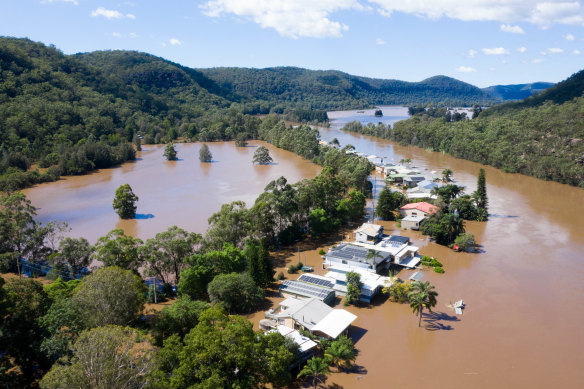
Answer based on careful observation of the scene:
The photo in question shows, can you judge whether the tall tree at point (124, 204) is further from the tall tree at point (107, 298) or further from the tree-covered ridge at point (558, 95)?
the tree-covered ridge at point (558, 95)

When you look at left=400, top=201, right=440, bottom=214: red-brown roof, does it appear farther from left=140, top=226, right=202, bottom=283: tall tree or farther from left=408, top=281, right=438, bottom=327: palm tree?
left=140, top=226, right=202, bottom=283: tall tree

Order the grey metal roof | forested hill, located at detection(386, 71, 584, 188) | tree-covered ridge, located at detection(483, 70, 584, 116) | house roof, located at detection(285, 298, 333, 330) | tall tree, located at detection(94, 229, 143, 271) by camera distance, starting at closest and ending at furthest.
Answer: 1. house roof, located at detection(285, 298, 333, 330)
2. tall tree, located at detection(94, 229, 143, 271)
3. the grey metal roof
4. forested hill, located at detection(386, 71, 584, 188)
5. tree-covered ridge, located at detection(483, 70, 584, 116)

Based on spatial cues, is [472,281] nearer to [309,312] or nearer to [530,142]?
[309,312]

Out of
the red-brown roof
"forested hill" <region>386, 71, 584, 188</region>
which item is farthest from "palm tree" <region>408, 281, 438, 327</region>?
"forested hill" <region>386, 71, 584, 188</region>

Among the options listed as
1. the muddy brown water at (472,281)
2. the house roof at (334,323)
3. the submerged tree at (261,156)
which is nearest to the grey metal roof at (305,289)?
the muddy brown water at (472,281)

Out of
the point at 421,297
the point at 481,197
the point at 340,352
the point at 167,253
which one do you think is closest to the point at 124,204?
the point at 167,253

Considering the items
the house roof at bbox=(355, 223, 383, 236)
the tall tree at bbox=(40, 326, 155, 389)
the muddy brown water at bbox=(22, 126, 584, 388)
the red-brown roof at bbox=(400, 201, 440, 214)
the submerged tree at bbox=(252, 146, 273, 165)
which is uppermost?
the submerged tree at bbox=(252, 146, 273, 165)
